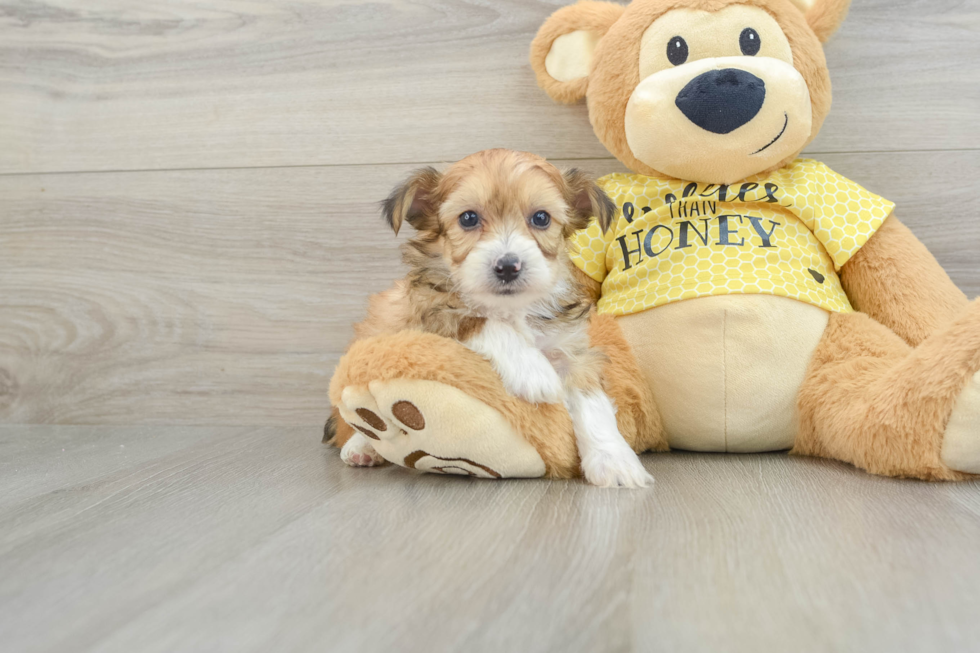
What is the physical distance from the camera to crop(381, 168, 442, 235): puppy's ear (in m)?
1.38

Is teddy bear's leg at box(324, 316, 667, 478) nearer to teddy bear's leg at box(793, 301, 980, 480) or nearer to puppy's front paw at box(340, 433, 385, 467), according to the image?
puppy's front paw at box(340, 433, 385, 467)

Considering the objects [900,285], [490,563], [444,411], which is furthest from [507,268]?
[900,285]

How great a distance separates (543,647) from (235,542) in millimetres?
532

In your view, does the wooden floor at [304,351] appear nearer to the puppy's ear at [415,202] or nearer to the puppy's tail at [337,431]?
the puppy's tail at [337,431]

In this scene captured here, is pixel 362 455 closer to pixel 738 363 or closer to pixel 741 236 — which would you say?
pixel 738 363

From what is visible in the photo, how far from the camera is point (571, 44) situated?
67.3 inches

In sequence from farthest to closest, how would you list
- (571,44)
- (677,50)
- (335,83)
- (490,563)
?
(335,83) < (571,44) < (677,50) < (490,563)

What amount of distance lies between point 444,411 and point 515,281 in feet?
0.82

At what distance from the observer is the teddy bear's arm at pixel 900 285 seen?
1.56m

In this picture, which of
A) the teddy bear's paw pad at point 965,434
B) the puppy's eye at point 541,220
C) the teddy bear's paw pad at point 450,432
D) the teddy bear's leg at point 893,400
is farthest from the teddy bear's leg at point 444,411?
the teddy bear's paw pad at point 965,434

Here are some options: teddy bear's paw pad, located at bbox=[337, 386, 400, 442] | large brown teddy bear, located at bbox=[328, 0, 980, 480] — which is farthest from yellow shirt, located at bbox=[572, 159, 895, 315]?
teddy bear's paw pad, located at bbox=[337, 386, 400, 442]

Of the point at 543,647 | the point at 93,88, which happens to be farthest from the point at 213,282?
the point at 543,647

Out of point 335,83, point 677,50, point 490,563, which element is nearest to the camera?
point 490,563

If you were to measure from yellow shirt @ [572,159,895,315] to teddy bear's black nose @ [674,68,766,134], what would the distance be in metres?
0.19
